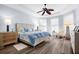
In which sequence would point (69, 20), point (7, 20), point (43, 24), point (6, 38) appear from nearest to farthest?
point (69, 20) < point (7, 20) < point (43, 24) < point (6, 38)

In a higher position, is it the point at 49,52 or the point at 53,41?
the point at 53,41

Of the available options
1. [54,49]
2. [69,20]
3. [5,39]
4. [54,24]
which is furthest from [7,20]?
[69,20]

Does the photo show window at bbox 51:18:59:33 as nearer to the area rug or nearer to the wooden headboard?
the wooden headboard

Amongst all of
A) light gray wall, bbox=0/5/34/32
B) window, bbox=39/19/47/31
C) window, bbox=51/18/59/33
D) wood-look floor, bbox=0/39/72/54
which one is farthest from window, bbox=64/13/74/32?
light gray wall, bbox=0/5/34/32

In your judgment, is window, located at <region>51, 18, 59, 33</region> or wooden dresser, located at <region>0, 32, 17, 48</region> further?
wooden dresser, located at <region>0, 32, 17, 48</region>

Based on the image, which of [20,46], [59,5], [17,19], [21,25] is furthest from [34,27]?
[59,5]

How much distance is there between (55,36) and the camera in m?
2.55

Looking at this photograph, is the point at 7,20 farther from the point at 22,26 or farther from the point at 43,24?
the point at 43,24

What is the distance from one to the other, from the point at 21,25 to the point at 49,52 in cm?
122

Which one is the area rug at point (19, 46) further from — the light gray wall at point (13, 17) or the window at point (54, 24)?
the window at point (54, 24)

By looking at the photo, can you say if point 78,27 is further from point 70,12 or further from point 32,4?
point 32,4

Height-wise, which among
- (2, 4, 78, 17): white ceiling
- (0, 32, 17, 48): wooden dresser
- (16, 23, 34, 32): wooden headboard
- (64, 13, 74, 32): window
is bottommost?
(0, 32, 17, 48): wooden dresser

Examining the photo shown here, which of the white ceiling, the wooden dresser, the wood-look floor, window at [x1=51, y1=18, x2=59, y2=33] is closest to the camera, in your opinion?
the white ceiling

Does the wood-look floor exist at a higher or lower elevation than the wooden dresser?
lower
